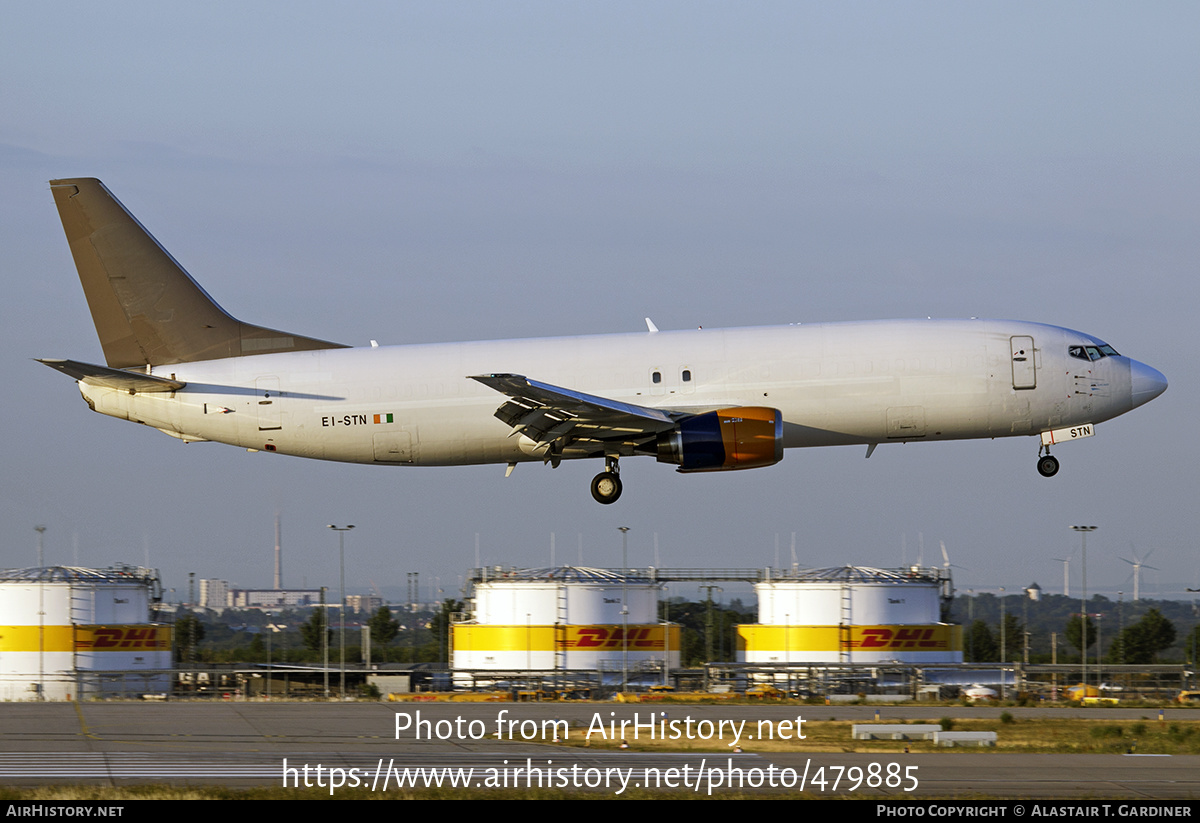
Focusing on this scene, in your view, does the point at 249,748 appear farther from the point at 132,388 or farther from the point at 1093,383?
the point at 1093,383

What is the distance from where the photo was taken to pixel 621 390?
136 ft

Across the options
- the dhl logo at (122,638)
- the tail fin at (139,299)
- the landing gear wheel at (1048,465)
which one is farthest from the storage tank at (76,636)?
the landing gear wheel at (1048,465)

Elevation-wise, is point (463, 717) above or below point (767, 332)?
below

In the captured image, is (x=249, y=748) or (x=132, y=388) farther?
(x=132, y=388)

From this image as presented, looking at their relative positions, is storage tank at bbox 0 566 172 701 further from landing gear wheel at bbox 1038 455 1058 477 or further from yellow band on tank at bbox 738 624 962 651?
landing gear wheel at bbox 1038 455 1058 477

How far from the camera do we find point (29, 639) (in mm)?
85812

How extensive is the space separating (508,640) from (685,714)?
34.1m

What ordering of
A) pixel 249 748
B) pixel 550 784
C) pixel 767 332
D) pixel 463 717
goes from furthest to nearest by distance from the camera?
pixel 463 717 < pixel 767 332 < pixel 249 748 < pixel 550 784

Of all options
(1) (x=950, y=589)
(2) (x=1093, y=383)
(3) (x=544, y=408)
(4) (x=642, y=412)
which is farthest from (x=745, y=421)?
(1) (x=950, y=589)

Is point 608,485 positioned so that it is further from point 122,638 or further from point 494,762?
point 122,638

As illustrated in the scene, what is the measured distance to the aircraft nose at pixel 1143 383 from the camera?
140 ft

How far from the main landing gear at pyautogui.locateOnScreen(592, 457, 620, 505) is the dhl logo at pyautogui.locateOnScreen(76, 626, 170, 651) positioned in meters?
57.1

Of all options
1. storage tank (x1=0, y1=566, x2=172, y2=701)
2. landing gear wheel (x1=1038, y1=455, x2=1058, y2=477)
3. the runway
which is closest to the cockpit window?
landing gear wheel (x1=1038, y1=455, x2=1058, y2=477)

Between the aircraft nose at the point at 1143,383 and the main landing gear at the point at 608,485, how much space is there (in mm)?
16747
